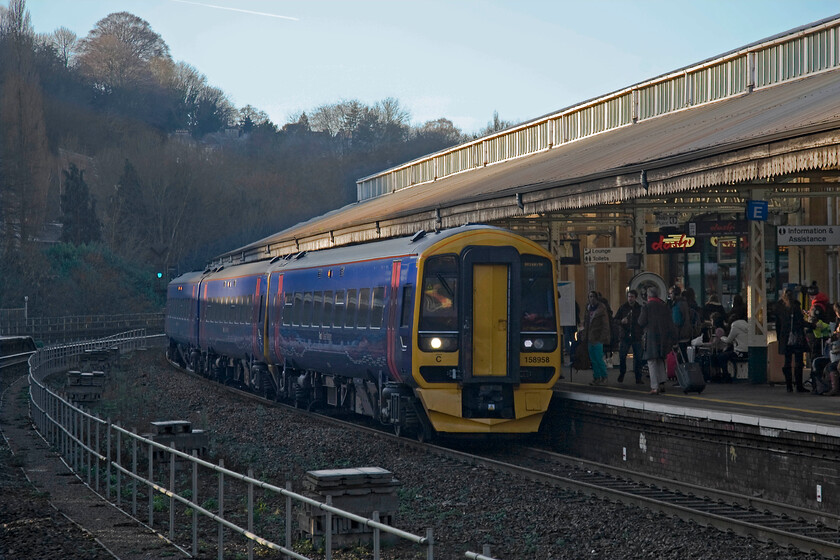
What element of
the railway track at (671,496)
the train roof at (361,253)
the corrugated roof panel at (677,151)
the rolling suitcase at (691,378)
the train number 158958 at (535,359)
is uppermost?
the corrugated roof panel at (677,151)

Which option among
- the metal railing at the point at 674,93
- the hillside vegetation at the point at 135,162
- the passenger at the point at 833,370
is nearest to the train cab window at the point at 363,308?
the passenger at the point at 833,370

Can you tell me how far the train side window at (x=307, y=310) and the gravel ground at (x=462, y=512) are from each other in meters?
2.23

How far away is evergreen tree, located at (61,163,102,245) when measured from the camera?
81.8 metres

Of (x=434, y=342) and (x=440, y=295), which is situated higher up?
(x=440, y=295)

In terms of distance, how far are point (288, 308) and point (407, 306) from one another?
765cm

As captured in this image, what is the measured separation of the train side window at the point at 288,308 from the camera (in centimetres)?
2375

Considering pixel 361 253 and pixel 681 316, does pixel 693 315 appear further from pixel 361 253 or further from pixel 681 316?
pixel 361 253

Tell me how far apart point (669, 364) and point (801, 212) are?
6.49 m

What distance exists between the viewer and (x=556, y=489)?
13.4 metres

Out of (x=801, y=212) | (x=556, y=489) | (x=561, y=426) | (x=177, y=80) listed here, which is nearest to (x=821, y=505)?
(x=556, y=489)

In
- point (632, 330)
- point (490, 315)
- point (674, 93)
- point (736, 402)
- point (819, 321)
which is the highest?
point (674, 93)

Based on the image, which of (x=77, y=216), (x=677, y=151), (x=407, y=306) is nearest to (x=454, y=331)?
(x=407, y=306)

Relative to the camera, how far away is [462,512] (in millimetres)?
12117

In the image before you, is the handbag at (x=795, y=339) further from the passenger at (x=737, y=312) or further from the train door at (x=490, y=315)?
the train door at (x=490, y=315)
